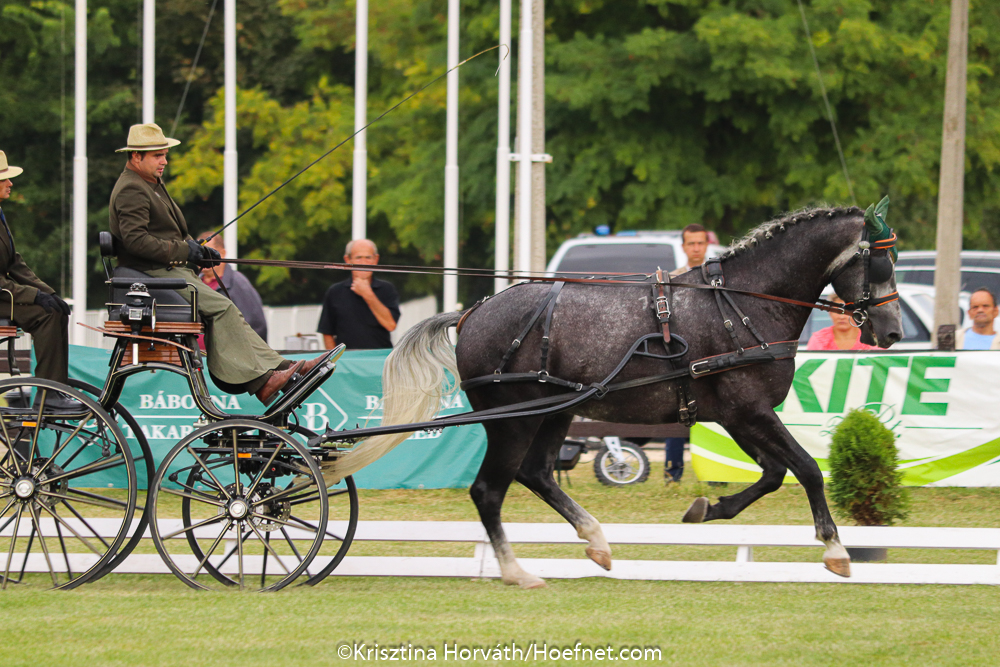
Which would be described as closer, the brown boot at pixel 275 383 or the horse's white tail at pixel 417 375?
the brown boot at pixel 275 383

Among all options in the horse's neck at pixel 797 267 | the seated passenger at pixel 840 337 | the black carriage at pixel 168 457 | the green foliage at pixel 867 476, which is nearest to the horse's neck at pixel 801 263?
the horse's neck at pixel 797 267

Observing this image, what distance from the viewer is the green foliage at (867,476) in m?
7.62

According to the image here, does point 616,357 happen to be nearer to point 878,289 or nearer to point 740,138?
point 878,289

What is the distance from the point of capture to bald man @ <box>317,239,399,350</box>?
10.0 meters

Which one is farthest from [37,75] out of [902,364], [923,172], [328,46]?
[902,364]

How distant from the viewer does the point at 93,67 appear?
29.4 m

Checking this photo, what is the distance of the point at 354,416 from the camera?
9.63 meters

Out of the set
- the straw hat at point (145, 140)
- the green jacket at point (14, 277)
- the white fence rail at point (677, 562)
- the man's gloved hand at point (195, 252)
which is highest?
the straw hat at point (145, 140)

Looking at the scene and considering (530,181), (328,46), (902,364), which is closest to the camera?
(902,364)

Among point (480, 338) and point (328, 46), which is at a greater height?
point (328, 46)

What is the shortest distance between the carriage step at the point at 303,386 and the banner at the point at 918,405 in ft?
13.3

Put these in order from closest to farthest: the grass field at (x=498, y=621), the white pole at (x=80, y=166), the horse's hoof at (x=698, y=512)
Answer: the grass field at (x=498, y=621) < the horse's hoof at (x=698, y=512) < the white pole at (x=80, y=166)

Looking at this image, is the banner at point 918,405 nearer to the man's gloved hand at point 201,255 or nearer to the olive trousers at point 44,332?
the man's gloved hand at point 201,255

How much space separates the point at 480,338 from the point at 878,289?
7.00ft
